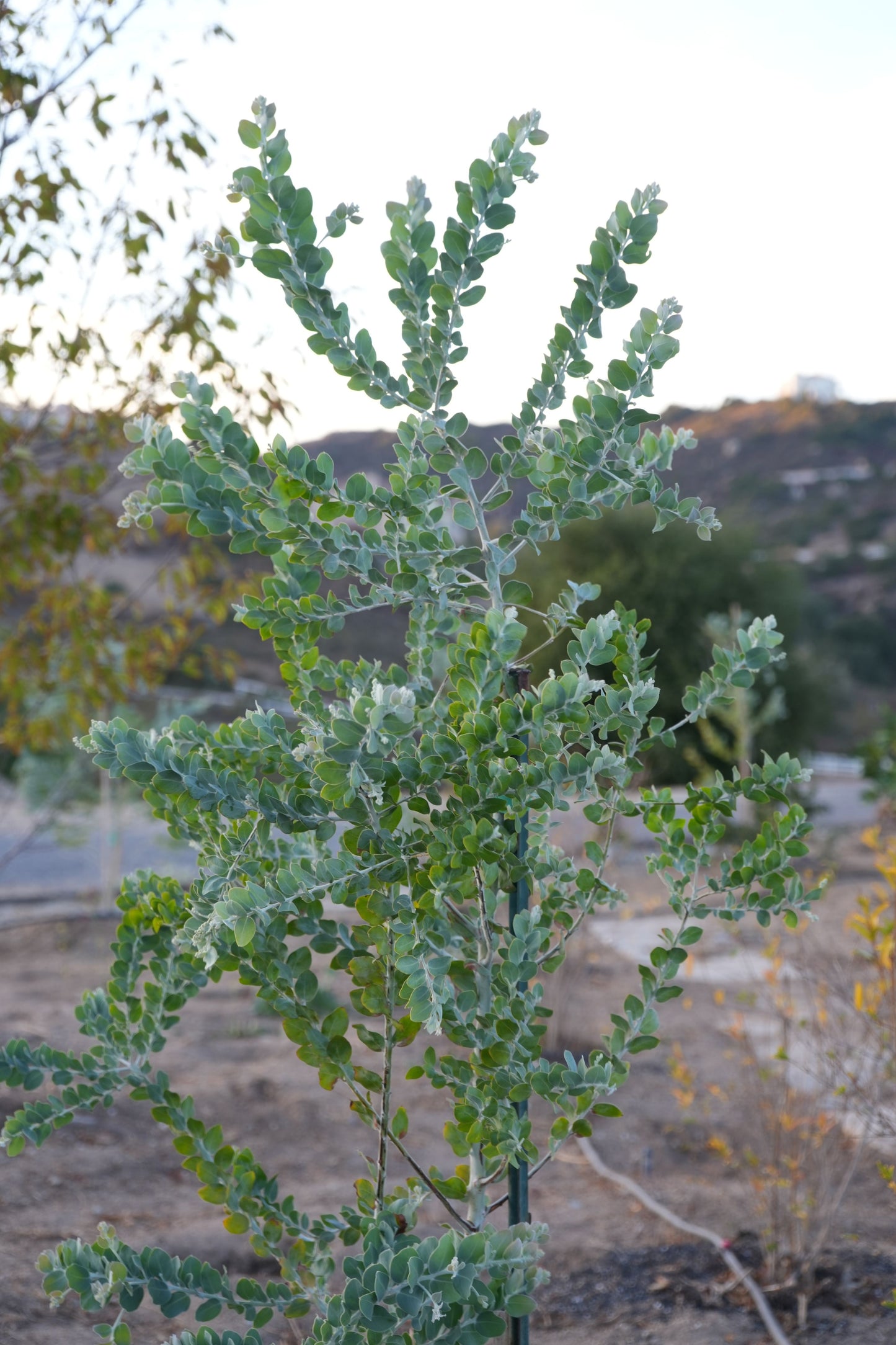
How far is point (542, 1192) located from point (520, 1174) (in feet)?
7.84

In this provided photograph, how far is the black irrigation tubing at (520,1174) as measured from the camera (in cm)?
170

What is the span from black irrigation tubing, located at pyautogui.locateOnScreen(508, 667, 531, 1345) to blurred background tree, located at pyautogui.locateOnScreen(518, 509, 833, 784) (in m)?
13.8

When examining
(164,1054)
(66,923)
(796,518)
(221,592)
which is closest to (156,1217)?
(164,1054)

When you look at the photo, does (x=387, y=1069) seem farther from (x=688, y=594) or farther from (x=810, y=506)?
(x=810, y=506)

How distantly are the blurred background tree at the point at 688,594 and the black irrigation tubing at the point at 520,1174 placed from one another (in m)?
13.8

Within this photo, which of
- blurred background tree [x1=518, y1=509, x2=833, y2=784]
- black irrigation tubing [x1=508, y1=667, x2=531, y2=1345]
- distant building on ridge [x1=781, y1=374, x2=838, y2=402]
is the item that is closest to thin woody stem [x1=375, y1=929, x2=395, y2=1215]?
black irrigation tubing [x1=508, y1=667, x2=531, y2=1345]

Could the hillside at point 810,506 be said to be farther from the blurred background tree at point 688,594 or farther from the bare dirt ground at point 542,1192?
the bare dirt ground at point 542,1192

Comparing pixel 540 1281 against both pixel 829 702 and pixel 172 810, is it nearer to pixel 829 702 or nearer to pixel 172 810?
pixel 172 810

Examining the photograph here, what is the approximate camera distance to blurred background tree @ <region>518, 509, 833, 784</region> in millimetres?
16625

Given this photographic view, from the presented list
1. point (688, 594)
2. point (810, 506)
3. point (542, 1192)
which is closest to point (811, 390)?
point (810, 506)

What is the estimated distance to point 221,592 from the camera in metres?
4.30

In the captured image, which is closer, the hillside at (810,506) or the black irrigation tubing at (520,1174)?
the black irrigation tubing at (520,1174)

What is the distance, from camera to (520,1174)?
1714 millimetres

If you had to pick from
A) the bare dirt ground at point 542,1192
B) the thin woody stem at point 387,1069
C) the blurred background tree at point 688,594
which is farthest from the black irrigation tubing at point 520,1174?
the blurred background tree at point 688,594
